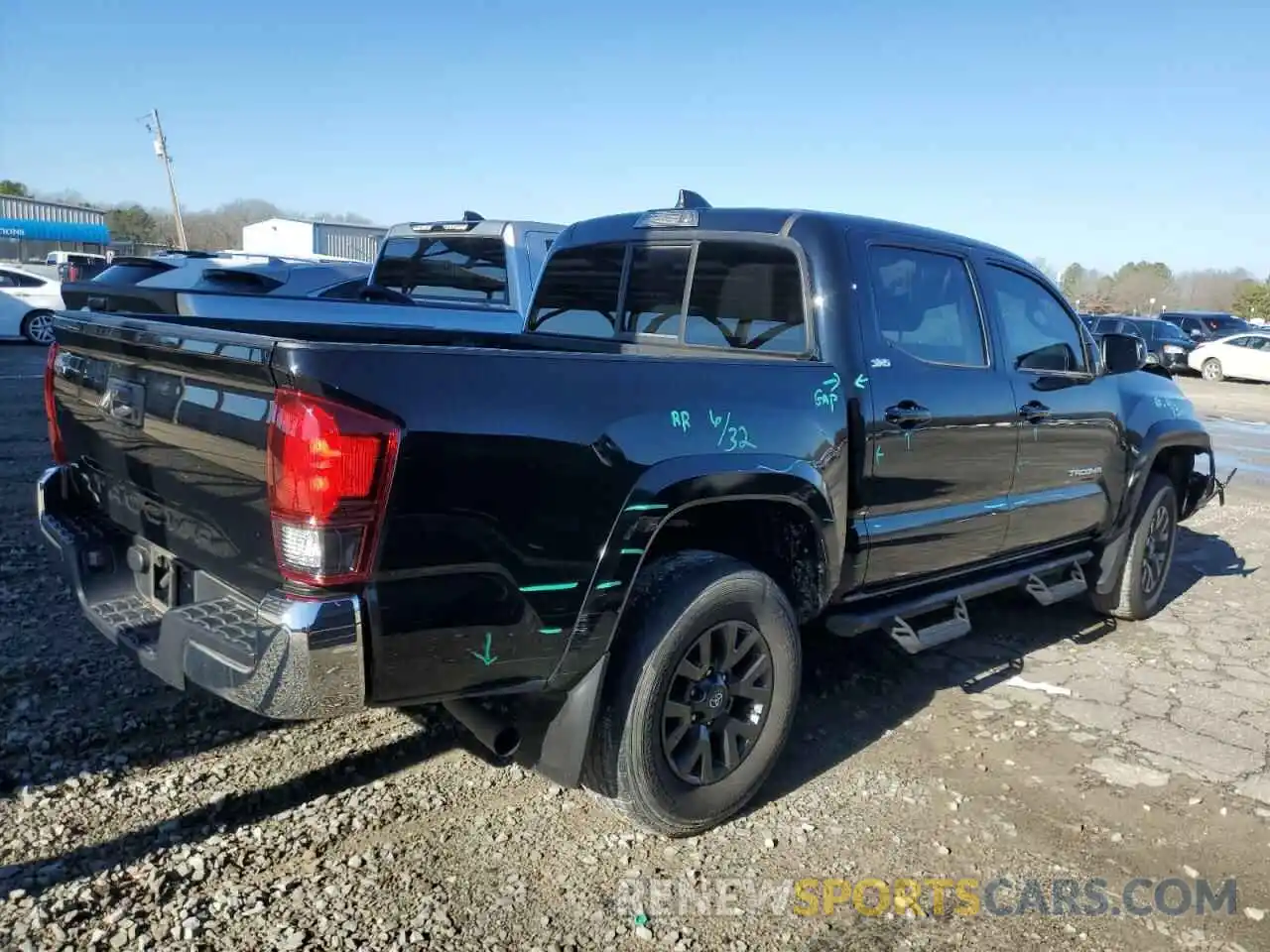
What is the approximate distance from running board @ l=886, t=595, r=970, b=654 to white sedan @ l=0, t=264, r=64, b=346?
58.1ft

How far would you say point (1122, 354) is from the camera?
5.05 metres

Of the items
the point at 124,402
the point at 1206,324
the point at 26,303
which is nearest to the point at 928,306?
the point at 124,402

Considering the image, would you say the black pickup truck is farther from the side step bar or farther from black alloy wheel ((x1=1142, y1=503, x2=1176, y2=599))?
black alloy wheel ((x1=1142, y1=503, x2=1176, y2=599))

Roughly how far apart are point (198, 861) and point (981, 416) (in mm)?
3242

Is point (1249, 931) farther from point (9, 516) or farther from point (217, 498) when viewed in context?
point (9, 516)

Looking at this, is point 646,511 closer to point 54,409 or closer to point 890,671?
point 54,409

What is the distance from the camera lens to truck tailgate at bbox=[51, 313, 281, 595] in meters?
2.42

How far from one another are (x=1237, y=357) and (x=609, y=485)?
1115 inches

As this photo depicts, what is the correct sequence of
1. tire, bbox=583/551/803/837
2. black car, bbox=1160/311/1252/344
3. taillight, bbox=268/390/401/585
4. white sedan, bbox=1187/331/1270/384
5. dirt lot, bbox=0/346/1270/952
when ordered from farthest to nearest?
black car, bbox=1160/311/1252/344 → white sedan, bbox=1187/331/1270/384 → tire, bbox=583/551/803/837 → dirt lot, bbox=0/346/1270/952 → taillight, bbox=268/390/401/585

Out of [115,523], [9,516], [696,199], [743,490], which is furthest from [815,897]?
[9,516]

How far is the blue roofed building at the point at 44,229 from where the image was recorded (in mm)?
49906

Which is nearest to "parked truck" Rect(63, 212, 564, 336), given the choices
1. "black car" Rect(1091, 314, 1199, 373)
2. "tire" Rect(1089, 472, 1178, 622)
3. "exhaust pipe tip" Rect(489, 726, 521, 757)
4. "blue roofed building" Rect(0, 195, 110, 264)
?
"tire" Rect(1089, 472, 1178, 622)

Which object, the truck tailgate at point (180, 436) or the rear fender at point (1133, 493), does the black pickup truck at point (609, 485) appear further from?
the rear fender at point (1133, 493)

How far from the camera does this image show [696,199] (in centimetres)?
438
